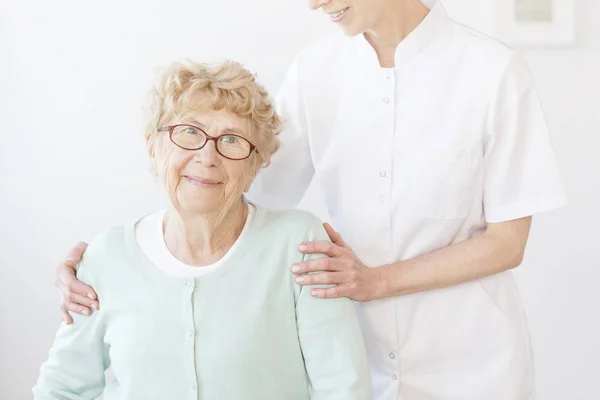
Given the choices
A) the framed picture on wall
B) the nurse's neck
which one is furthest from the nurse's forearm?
the framed picture on wall

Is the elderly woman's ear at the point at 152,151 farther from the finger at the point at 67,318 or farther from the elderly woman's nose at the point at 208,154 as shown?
the finger at the point at 67,318

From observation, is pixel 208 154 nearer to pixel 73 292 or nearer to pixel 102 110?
pixel 73 292

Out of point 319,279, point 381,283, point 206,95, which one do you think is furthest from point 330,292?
point 206,95

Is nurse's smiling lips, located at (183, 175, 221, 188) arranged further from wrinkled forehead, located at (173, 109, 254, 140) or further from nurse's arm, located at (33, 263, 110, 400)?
nurse's arm, located at (33, 263, 110, 400)

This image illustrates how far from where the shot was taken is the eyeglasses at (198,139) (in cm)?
168

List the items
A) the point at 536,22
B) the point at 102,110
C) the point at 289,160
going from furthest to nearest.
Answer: the point at 536,22
the point at 102,110
the point at 289,160

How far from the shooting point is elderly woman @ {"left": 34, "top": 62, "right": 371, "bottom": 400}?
65.3 inches

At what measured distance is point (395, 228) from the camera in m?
1.82

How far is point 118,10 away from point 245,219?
3.57 ft

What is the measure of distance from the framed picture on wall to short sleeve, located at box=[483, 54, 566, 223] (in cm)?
100

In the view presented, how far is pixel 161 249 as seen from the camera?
1.77 meters

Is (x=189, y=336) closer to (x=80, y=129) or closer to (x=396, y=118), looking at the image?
(x=396, y=118)

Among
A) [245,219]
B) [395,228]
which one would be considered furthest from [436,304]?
[245,219]

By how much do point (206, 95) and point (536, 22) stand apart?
1.45 m
